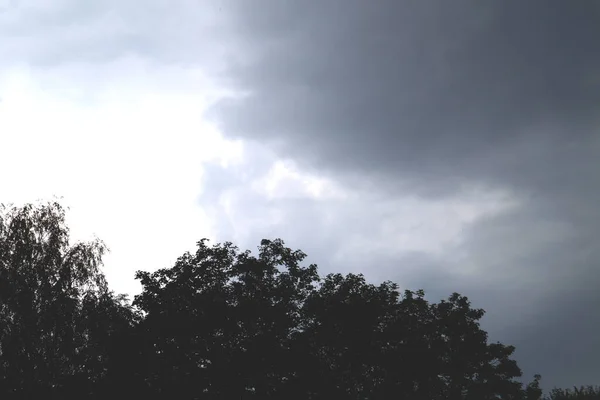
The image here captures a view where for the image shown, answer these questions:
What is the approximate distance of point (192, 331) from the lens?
3516 cm

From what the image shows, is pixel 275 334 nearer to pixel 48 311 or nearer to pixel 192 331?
pixel 192 331

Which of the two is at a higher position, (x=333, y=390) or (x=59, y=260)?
(x=59, y=260)

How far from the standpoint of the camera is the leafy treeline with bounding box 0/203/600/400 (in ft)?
104

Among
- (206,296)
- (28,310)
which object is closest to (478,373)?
(206,296)

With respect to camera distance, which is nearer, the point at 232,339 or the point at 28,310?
the point at 28,310

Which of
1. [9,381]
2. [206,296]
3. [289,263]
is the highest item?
[289,263]

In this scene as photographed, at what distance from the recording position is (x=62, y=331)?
3247cm

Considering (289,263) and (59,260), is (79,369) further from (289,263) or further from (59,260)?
(289,263)

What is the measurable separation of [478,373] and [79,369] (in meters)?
42.6

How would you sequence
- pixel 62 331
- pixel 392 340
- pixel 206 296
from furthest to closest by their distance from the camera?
pixel 392 340, pixel 206 296, pixel 62 331

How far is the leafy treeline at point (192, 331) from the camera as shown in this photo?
3169 cm

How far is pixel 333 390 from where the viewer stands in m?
36.2

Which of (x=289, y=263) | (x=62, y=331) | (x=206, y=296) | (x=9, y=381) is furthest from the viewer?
(x=289, y=263)

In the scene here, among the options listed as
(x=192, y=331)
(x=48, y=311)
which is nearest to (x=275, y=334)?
(x=192, y=331)
